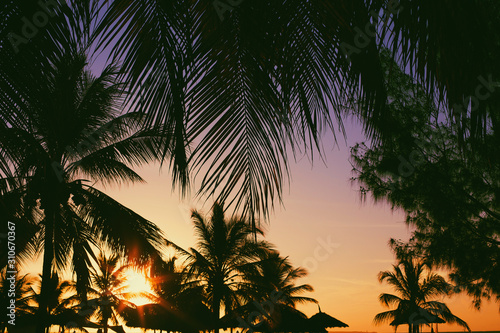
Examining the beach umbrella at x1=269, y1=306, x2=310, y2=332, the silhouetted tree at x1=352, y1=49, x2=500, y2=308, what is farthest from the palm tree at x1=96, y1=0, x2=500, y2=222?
the beach umbrella at x1=269, y1=306, x2=310, y2=332

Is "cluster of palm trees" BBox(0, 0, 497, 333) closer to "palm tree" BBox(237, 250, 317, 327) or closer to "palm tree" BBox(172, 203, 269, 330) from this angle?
"palm tree" BBox(237, 250, 317, 327)

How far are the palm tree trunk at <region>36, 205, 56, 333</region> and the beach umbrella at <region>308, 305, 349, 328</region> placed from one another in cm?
749

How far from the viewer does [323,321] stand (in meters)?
12.8

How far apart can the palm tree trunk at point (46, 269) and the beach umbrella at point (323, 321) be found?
7.49 m

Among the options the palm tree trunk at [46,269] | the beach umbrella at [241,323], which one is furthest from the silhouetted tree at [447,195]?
the palm tree trunk at [46,269]

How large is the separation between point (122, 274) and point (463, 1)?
34.8 m

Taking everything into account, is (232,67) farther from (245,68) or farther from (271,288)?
(271,288)

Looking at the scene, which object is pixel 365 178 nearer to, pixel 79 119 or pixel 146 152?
pixel 146 152

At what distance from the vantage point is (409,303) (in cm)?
3219

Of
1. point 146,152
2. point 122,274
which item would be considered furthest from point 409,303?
point 146,152

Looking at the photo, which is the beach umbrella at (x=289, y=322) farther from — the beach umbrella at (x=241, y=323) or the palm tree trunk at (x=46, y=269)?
the palm tree trunk at (x=46, y=269)

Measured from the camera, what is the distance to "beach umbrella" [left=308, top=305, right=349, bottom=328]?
12.7m

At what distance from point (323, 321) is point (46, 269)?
8.08 meters

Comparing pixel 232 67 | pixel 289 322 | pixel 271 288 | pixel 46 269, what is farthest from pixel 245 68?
pixel 271 288
